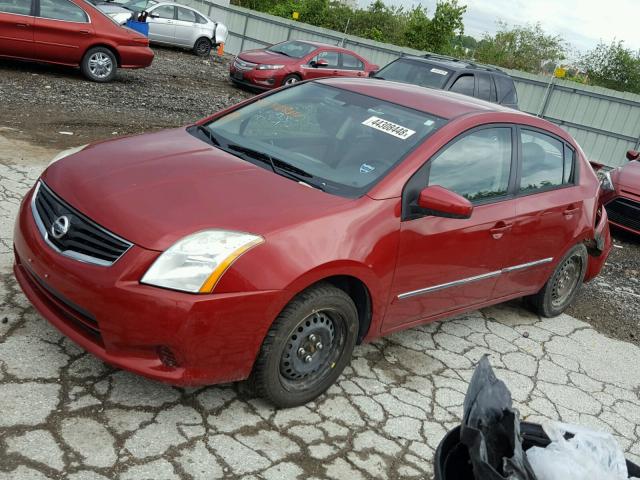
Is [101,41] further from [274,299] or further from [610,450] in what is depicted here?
[610,450]

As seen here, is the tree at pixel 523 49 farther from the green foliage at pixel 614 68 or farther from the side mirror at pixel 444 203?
the side mirror at pixel 444 203

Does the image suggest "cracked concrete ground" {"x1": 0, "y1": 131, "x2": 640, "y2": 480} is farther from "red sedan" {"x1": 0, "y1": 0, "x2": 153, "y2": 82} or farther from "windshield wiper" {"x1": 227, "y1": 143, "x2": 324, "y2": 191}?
"red sedan" {"x1": 0, "y1": 0, "x2": 153, "y2": 82}

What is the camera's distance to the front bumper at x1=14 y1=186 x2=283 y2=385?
9.55 ft

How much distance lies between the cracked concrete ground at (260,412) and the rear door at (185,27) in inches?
629

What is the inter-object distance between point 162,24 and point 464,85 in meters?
11.1

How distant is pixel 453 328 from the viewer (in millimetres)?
4992

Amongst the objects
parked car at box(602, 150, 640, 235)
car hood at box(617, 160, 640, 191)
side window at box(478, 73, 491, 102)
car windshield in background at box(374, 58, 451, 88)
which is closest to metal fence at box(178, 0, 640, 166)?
side window at box(478, 73, 491, 102)

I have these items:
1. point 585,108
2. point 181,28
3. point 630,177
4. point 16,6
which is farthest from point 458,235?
point 181,28

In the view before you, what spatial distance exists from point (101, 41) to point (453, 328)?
908 centimetres

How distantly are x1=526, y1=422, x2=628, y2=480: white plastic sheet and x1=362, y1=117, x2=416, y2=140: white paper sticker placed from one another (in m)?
2.19

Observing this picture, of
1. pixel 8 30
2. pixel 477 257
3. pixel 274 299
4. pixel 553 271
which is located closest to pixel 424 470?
pixel 274 299

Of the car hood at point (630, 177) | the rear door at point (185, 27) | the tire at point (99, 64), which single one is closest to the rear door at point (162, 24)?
the rear door at point (185, 27)

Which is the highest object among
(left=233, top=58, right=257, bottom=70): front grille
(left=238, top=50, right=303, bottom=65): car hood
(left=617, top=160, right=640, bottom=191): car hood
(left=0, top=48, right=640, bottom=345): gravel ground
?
(left=617, top=160, right=640, bottom=191): car hood

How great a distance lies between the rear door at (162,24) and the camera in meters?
19.1
